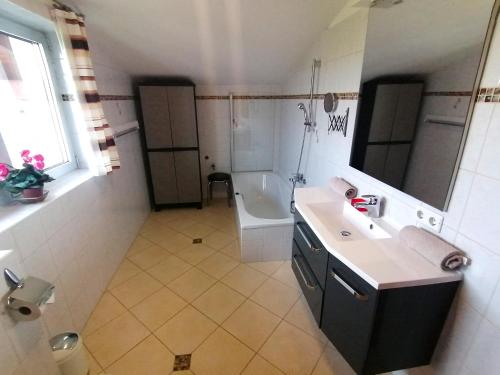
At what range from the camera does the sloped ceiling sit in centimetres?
181

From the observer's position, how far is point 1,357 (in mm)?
836

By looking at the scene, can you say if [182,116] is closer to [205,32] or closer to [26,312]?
[205,32]

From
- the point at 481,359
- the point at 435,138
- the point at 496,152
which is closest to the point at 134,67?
the point at 435,138

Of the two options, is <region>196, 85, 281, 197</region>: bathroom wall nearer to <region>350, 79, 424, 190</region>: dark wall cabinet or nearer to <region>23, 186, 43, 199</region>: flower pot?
<region>350, 79, 424, 190</region>: dark wall cabinet

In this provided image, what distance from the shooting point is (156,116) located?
3141 millimetres

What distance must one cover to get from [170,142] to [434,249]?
9.98 ft

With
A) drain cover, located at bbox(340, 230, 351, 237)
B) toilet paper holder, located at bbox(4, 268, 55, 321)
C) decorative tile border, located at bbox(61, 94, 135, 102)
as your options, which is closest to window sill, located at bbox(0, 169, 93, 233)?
toilet paper holder, located at bbox(4, 268, 55, 321)

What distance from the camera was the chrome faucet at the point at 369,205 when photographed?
1513mm

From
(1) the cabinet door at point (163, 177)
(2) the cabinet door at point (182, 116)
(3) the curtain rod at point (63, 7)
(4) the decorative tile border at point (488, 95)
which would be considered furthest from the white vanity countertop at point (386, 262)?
(1) the cabinet door at point (163, 177)

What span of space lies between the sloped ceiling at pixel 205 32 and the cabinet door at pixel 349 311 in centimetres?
189

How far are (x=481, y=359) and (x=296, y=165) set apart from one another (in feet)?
7.50

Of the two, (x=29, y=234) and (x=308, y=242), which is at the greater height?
(x=29, y=234)

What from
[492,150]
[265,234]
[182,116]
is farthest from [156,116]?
[492,150]

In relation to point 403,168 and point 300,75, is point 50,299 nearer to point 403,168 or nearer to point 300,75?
point 403,168
